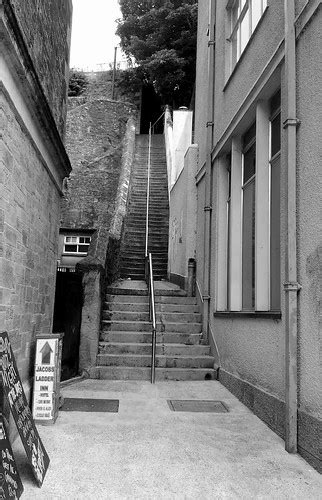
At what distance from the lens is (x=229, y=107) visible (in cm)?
691

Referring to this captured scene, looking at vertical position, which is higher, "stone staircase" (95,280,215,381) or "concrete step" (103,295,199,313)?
"concrete step" (103,295,199,313)

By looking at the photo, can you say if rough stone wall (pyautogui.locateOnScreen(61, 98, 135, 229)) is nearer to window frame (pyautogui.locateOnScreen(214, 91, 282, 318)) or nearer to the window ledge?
window frame (pyautogui.locateOnScreen(214, 91, 282, 318))

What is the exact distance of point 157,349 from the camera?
7.14 meters

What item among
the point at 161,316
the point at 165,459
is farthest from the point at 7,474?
the point at 161,316

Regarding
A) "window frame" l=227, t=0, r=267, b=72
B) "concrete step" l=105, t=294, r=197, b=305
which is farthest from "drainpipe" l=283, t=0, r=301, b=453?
"concrete step" l=105, t=294, r=197, b=305

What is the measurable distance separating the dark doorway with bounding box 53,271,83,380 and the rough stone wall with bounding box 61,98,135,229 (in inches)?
390

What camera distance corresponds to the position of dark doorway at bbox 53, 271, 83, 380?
23.5ft

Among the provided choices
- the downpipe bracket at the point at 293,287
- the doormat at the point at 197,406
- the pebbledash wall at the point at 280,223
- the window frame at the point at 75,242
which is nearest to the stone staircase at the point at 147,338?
the pebbledash wall at the point at 280,223

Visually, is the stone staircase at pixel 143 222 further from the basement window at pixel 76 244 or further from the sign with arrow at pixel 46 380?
the sign with arrow at pixel 46 380

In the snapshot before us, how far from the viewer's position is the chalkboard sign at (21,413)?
3107 millimetres

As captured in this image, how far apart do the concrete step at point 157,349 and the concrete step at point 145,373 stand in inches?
15.5

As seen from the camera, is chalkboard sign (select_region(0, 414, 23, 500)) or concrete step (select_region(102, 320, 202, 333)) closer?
chalkboard sign (select_region(0, 414, 23, 500))

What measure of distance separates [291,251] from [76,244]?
1407 centimetres

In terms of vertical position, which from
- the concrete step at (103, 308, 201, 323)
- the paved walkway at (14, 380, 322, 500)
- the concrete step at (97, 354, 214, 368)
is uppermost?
the concrete step at (103, 308, 201, 323)
